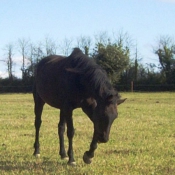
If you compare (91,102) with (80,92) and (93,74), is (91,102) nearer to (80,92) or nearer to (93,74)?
(80,92)

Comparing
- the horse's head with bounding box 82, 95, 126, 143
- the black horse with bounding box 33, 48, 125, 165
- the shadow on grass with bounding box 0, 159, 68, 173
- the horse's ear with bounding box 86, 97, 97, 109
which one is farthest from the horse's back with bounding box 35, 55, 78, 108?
the shadow on grass with bounding box 0, 159, 68, 173

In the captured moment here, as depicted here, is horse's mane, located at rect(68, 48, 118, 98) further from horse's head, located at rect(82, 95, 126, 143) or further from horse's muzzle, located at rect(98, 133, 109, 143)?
horse's muzzle, located at rect(98, 133, 109, 143)

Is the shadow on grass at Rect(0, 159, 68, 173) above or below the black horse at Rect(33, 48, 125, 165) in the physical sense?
below

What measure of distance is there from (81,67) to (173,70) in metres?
44.4

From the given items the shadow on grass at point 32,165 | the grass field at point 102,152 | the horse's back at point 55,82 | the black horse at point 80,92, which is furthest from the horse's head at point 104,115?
the shadow on grass at point 32,165

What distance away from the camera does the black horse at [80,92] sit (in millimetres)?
6254

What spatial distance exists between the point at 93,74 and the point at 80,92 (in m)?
0.46

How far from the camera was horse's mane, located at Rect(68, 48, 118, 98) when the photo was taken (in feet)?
21.4

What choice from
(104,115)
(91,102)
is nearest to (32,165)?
(91,102)

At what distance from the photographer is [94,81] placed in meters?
6.67

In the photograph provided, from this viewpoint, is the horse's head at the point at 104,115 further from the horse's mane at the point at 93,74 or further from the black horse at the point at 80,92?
the horse's mane at the point at 93,74

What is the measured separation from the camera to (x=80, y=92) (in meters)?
7.04

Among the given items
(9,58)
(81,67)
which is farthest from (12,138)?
(9,58)

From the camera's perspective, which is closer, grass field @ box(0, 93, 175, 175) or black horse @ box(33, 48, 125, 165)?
black horse @ box(33, 48, 125, 165)
